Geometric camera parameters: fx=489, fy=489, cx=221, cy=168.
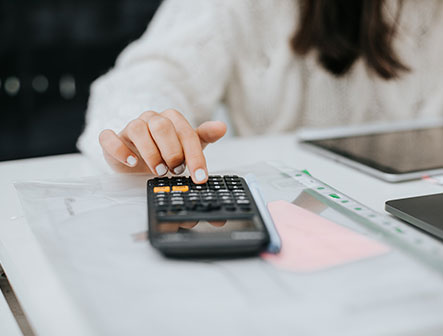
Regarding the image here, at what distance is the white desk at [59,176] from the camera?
226 millimetres

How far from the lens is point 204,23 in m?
0.70

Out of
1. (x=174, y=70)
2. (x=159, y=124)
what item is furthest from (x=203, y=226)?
(x=174, y=70)

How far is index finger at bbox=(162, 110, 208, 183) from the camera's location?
1.12 ft

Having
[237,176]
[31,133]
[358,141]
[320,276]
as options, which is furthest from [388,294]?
[31,133]

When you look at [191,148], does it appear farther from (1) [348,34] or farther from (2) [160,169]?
(1) [348,34]

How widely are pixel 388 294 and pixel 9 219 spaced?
254mm

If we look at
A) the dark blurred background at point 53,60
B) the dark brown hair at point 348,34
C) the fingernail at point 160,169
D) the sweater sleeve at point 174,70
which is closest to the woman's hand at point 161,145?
the fingernail at point 160,169

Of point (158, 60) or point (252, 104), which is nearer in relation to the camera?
point (158, 60)

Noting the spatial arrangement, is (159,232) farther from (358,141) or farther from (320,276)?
(358,141)

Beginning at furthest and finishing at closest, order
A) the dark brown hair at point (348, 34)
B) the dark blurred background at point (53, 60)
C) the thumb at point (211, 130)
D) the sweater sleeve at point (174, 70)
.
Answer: the dark blurred background at point (53, 60)
the dark brown hair at point (348, 34)
the sweater sleeve at point (174, 70)
the thumb at point (211, 130)

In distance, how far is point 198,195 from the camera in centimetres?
31

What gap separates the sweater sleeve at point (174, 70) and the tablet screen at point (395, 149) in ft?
0.63

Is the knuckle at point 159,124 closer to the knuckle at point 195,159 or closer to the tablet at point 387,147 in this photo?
the knuckle at point 195,159

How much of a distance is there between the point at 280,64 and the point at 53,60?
89 centimetres
